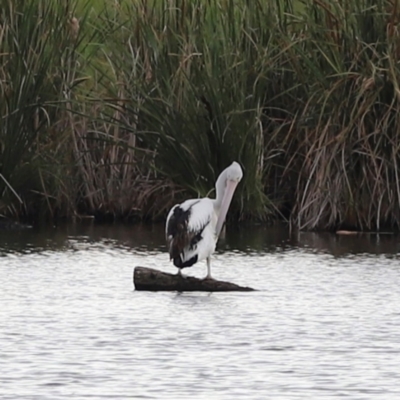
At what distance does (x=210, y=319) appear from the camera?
11461 millimetres

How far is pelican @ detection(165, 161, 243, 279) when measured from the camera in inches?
Answer: 506

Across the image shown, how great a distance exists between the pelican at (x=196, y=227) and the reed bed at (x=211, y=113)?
3895 mm

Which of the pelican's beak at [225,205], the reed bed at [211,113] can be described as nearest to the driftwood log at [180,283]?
the pelican's beak at [225,205]

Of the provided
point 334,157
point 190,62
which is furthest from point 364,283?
point 190,62

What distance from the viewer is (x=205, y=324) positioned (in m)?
11.2

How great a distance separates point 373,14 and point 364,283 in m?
4.77

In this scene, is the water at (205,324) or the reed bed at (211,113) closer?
the water at (205,324)

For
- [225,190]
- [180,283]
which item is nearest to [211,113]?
[225,190]

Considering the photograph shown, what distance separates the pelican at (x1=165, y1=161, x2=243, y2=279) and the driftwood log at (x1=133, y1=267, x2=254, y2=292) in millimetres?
137

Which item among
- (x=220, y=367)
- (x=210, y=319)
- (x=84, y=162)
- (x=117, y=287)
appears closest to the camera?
(x=220, y=367)

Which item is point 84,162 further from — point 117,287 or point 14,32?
point 117,287

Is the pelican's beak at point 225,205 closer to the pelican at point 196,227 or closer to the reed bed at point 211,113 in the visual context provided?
the pelican at point 196,227

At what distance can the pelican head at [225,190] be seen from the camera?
1337 centimetres

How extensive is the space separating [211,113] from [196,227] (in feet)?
16.6
